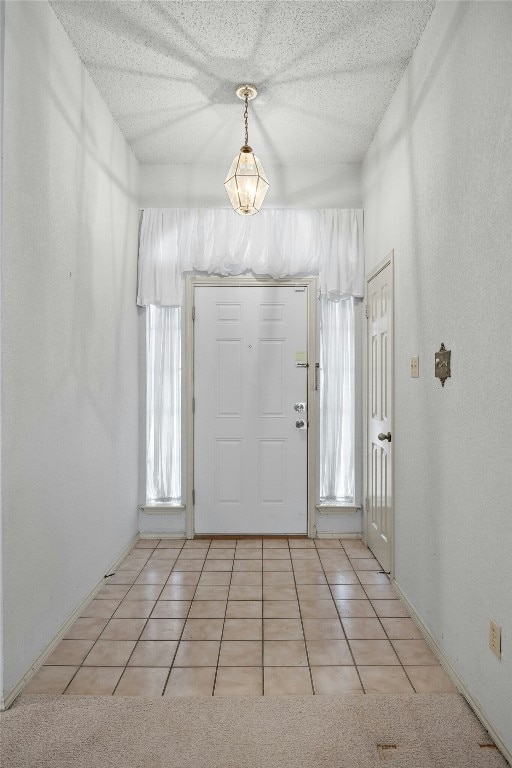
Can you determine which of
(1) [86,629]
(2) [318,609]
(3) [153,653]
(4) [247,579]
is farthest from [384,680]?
(1) [86,629]

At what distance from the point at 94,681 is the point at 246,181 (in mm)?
2613

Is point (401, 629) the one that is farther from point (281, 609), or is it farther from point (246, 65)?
point (246, 65)

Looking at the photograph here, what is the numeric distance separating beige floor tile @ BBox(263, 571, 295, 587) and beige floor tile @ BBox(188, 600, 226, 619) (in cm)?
38

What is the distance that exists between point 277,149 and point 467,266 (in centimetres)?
230

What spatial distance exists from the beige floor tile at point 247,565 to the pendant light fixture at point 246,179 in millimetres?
2268

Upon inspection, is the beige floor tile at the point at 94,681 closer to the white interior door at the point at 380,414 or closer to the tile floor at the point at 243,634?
the tile floor at the point at 243,634

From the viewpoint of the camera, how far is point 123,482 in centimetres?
361

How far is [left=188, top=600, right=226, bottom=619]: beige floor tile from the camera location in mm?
2689

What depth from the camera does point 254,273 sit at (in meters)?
4.02

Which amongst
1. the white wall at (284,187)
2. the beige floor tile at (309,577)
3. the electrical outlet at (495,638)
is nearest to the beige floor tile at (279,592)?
the beige floor tile at (309,577)

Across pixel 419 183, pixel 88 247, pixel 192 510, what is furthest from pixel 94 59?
pixel 192 510

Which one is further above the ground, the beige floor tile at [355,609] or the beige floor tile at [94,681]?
the beige floor tile at [355,609]

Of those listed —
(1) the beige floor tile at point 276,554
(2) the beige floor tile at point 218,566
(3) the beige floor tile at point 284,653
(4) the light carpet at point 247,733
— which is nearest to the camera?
(4) the light carpet at point 247,733

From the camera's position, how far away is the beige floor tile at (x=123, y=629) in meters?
2.48
